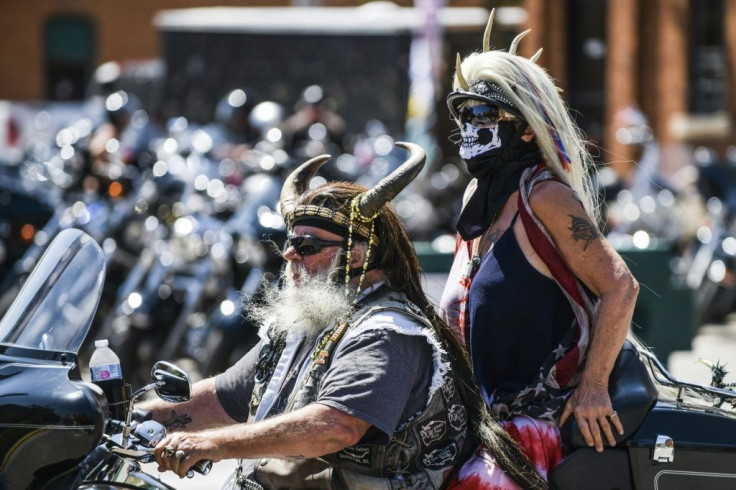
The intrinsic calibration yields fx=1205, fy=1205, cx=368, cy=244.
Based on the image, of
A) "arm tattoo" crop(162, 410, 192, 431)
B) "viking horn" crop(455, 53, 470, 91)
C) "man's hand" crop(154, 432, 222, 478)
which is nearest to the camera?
"man's hand" crop(154, 432, 222, 478)

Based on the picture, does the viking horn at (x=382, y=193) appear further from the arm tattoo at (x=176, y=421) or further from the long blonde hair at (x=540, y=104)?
the arm tattoo at (x=176, y=421)

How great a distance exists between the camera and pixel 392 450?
128 inches

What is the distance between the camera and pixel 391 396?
3.15 m

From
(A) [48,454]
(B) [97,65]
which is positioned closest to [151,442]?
(A) [48,454]

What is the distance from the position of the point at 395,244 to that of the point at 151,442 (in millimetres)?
937

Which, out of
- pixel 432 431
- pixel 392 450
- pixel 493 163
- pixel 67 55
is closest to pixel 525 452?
pixel 432 431

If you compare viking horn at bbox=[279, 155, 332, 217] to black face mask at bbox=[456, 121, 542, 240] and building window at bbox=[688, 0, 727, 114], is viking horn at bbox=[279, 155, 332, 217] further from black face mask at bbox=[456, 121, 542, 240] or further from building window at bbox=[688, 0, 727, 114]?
building window at bbox=[688, 0, 727, 114]

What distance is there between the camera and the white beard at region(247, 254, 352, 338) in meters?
3.34

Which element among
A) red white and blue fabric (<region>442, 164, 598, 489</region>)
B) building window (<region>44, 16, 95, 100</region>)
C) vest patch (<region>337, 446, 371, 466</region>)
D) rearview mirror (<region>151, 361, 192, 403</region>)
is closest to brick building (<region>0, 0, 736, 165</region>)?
building window (<region>44, 16, 95, 100</region>)

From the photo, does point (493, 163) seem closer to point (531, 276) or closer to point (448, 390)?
point (531, 276)

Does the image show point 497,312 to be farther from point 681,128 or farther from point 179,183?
point 681,128

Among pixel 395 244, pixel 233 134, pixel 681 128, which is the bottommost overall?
pixel 681 128

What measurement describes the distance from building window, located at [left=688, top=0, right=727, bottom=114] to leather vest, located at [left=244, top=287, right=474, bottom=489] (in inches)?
693

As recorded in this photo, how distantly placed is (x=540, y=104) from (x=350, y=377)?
3.56ft
